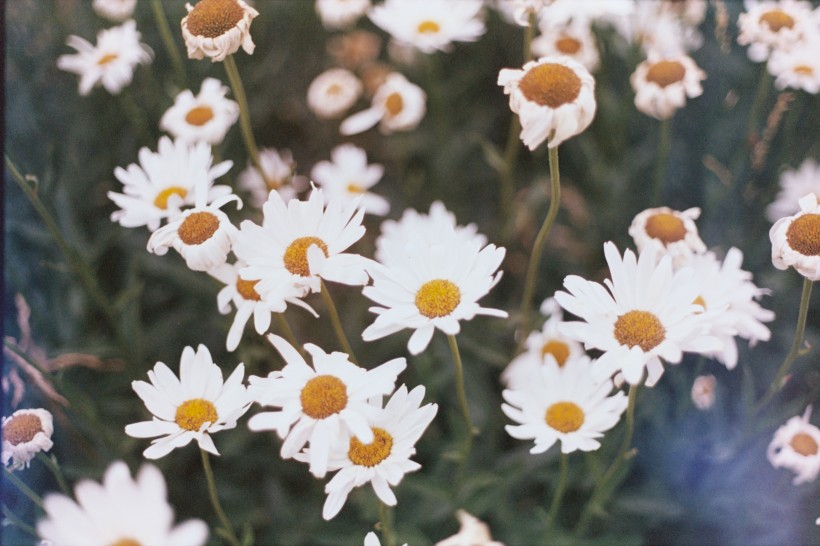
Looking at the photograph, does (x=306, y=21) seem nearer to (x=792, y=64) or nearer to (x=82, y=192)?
(x=82, y=192)

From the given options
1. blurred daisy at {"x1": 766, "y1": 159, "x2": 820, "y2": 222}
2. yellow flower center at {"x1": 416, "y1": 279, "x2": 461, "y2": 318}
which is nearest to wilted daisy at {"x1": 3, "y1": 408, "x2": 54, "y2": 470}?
yellow flower center at {"x1": 416, "y1": 279, "x2": 461, "y2": 318}

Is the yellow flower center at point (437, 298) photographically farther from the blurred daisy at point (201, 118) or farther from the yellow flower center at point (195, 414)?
the blurred daisy at point (201, 118)

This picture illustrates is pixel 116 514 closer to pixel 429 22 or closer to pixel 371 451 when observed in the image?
pixel 371 451

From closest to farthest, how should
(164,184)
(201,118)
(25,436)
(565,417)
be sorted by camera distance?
(25,436)
(565,417)
(164,184)
(201,118)

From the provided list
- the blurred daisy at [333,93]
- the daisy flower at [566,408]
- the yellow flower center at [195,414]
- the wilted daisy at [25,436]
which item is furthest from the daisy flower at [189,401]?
the blurred daisy at [333,93]

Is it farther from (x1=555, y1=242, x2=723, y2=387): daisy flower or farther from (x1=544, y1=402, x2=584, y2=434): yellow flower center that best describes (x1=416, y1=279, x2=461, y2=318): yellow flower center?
(x1=544, y1=402, x2=584, y2=434): yellow flower center

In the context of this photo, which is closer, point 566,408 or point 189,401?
point 189,401

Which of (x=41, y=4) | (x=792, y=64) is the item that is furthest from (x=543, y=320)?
(x=41, y=4)

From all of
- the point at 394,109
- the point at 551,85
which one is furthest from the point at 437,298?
the point at 394,109
